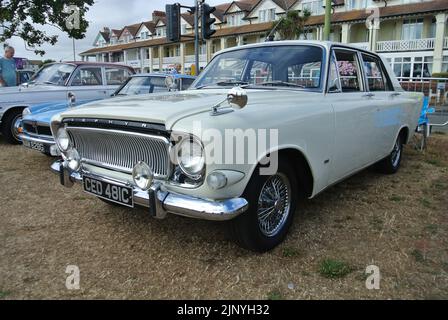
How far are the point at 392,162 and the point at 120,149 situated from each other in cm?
409

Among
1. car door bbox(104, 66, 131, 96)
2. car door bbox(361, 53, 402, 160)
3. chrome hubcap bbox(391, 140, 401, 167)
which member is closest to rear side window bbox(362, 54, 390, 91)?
car door bbox(361, 53, 402, 160)

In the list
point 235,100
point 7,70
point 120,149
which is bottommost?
Answer: point 120,149

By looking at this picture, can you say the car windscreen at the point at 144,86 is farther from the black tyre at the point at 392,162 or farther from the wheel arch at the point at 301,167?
the wheel arch at the point at 301,167

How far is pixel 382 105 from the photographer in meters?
4.50

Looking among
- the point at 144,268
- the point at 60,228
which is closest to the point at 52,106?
the point at 60,228

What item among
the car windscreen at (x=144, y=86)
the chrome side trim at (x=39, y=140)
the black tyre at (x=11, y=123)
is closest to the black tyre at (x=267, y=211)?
the chrome side trim at (x=39, y=140)

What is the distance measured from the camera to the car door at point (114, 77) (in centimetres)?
864

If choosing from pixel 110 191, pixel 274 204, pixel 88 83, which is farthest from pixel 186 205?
pixel 88 83

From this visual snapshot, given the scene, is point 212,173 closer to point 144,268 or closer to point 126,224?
point 144,268

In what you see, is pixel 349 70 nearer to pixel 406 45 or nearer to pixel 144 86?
pixel 144 86

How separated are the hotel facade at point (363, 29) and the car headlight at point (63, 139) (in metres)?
15.1

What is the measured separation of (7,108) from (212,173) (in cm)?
681

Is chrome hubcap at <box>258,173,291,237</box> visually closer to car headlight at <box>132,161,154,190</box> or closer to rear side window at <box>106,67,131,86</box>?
car headlight at <box>132,161,154,190</box>

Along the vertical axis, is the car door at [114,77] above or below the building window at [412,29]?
below
